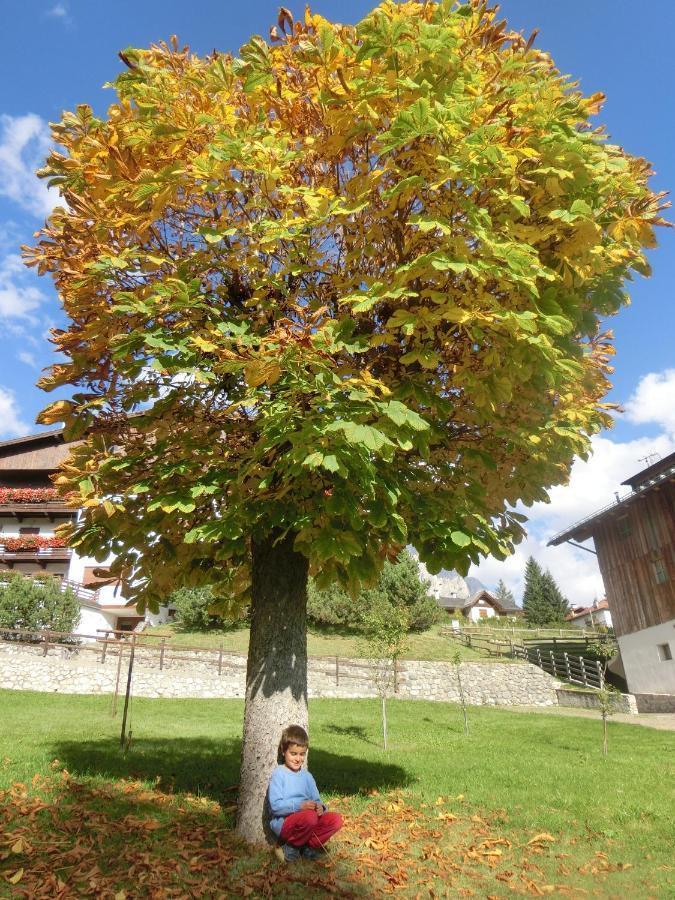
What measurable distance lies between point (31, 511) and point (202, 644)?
13.9m

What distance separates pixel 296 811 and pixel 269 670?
1165 millimetres

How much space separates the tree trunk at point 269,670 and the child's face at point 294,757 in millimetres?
228

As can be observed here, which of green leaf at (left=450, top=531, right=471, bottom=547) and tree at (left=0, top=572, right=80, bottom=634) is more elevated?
tree at (left=0, top=572, right=80, bottom=634)

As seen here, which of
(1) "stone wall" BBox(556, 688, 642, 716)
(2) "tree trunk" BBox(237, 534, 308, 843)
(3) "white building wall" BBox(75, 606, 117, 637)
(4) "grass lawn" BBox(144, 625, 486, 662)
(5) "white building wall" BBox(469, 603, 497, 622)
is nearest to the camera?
(2) "tree trunk" BBox(237, 534, 308, 843)

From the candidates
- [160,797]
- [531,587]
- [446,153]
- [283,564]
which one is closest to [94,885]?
[160,797]

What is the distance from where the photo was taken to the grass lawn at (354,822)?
13.8ft

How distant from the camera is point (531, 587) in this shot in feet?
254

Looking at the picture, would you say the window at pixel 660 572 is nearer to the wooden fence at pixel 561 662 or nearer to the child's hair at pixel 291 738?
the wooden fence at pixel 561 662

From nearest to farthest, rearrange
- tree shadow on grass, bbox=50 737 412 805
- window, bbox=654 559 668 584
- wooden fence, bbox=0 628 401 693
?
tree shadow on grass, bbox=50 737 412 805 → wooden fence, bbox=0 628 401 693 → window, bbox=654 559 668 584

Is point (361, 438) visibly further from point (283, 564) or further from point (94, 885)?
point (94, 885)

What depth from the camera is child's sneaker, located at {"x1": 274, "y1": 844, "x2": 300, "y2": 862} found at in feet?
15.1

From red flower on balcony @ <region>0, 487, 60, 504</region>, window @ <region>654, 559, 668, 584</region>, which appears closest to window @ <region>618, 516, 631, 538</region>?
window @ <region>654, 559, 668, 584</region>

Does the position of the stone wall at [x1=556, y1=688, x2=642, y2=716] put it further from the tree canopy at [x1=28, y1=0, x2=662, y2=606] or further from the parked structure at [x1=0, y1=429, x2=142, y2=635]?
the parked structure at [x1=0, y1=429, x2=142, y2=635]

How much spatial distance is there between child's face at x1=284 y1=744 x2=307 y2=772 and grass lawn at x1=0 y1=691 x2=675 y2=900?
0.69 m
